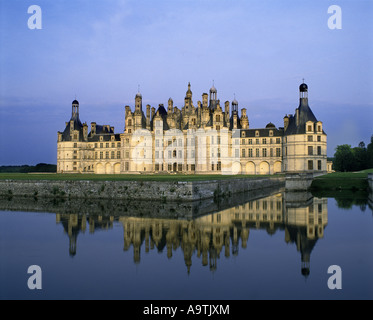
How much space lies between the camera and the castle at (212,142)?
5656 centimetres

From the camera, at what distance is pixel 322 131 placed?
57000 mm

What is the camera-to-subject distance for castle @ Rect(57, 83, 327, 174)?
56562 millimetres

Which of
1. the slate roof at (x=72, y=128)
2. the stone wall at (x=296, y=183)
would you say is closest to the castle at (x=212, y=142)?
the slate roof at (x=72, y=128)

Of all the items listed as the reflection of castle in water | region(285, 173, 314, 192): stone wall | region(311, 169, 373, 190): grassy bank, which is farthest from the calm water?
region(311, 169, 373, 190): grassy bank

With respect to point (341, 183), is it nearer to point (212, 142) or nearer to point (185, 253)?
point (212, 142)

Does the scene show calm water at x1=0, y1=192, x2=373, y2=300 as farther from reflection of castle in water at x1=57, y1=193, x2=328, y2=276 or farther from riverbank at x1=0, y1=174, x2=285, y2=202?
riverbank at x1=0, y1=174, x2=285, y2=202

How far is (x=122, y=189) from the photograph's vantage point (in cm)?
2542

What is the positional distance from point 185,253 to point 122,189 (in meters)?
15.1

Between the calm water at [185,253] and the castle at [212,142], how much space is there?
38.6 m

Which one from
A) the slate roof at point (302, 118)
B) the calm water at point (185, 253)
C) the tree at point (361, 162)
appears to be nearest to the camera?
the calm water at point (185, 253)

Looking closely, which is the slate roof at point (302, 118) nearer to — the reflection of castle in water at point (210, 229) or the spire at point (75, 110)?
the reflection of castle in water at point (210, 229)

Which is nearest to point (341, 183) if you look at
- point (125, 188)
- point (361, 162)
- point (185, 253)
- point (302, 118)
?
point (302, 118)

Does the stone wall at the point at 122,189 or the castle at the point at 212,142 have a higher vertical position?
the castle at the point at 212,142

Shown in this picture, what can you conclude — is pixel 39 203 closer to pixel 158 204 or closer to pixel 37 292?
pixel 158 204
